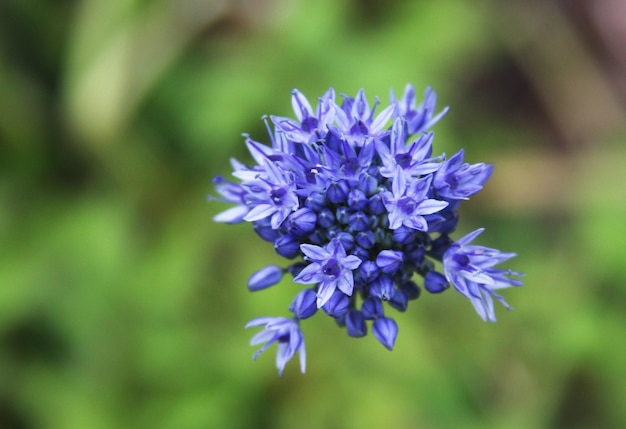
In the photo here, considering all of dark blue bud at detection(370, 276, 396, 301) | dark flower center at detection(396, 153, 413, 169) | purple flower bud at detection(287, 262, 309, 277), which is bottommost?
dark blue bud at detection(370, 276, 396, 301)

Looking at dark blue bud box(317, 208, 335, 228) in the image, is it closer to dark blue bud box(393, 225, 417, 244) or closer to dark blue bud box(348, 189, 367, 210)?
dark blue bud box(348, 189, 367, 210)

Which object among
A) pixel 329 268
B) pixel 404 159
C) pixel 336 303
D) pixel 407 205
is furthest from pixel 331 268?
pixel 404 159

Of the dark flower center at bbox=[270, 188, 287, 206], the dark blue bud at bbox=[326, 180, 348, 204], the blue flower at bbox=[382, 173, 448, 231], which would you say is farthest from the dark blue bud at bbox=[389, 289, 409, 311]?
the dark flower center at bbox=[270, 188, 287, 206]

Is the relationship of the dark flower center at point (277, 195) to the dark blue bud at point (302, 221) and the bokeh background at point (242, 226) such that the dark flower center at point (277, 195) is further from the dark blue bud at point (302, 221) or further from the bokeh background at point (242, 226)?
the bokeh background at point (242, 226)

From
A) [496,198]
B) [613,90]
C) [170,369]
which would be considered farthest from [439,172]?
[613,90]

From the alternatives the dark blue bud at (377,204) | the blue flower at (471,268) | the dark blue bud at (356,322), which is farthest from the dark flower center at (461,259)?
the dark blue bud at (356,322)

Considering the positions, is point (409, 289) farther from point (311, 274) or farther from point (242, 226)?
point (242, 226)

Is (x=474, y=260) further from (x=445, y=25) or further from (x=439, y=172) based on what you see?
(x=445, y=25)
